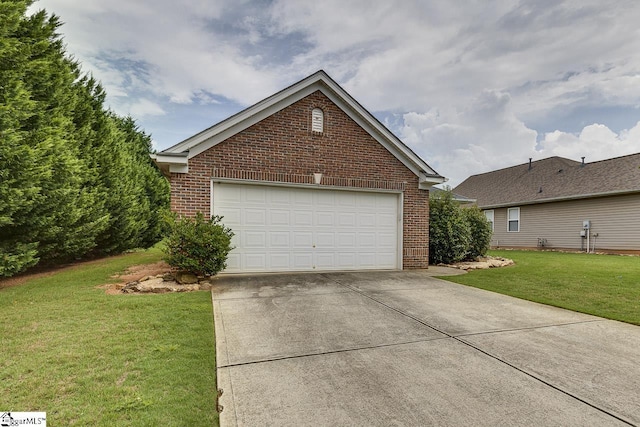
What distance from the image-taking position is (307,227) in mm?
8836

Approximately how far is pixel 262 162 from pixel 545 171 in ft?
66.9

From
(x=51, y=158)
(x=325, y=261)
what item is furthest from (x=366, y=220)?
(x=51, y=158)

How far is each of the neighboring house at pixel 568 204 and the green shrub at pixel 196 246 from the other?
59.8ft

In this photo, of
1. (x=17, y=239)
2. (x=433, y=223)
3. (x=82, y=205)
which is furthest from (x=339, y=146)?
(x=17, y=239)

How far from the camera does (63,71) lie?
9.36 m

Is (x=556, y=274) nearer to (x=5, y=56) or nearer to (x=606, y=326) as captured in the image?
(x=606, y=326)

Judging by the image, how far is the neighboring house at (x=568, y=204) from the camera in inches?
608

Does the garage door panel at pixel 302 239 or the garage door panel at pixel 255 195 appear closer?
the garage door panel at pixel 255 195

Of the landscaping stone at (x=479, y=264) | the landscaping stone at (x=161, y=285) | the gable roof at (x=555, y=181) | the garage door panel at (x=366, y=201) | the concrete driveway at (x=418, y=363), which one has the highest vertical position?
the gable roof at (x=555, y=181)

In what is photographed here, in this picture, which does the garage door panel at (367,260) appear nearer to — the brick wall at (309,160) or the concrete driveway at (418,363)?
the brick wall at (309,160)

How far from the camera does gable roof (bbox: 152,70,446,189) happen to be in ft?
25.2

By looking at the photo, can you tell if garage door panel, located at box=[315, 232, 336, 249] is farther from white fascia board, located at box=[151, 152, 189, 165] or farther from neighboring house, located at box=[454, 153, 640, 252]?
neighboring house, located at box=[454, 153, 640, 252]

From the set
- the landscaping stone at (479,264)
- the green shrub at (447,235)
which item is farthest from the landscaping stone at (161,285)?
the landscaping stone at (479,264)

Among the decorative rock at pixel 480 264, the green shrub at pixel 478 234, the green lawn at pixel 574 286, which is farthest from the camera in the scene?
the green shrub at pixel 478 234
